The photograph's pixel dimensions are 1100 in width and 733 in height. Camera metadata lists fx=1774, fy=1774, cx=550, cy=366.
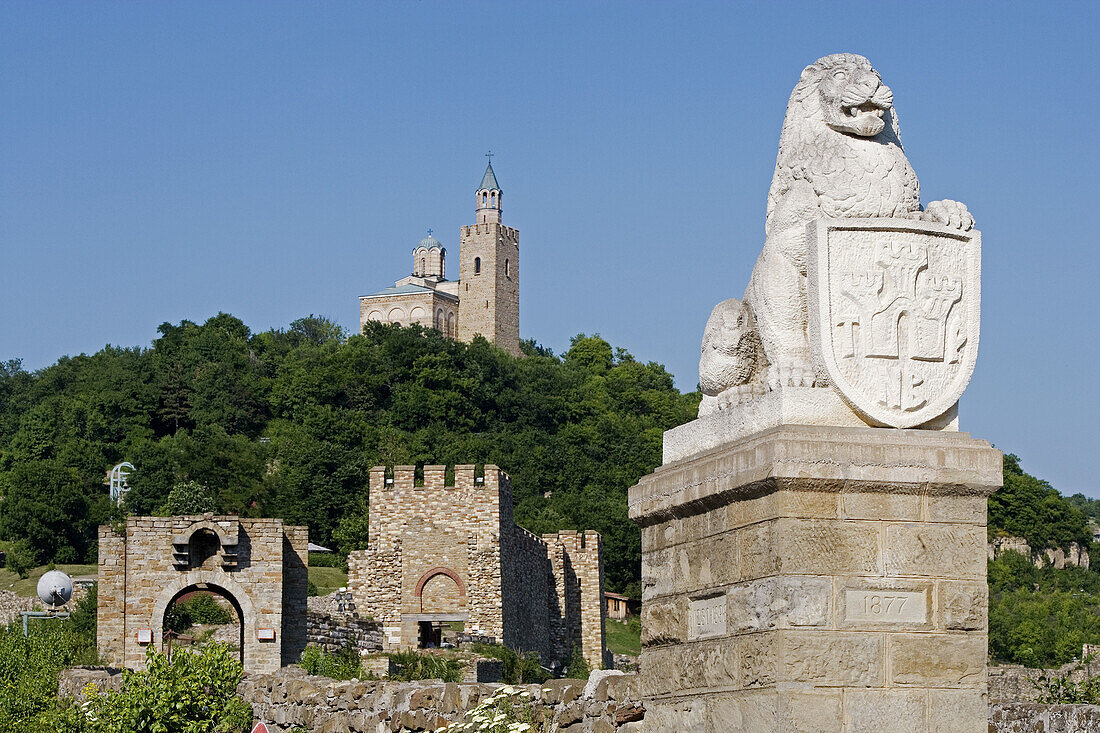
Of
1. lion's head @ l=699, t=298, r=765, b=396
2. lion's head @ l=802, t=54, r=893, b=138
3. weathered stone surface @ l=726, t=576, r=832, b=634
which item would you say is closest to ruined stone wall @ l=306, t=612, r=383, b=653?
lion's head @ l=699, t=298, r=765, b=396

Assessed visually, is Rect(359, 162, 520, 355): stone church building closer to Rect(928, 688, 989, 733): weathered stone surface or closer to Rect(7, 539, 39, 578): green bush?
Rect(7, 539, 39, 578): green bush

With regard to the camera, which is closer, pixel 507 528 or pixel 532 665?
pixel 532 665

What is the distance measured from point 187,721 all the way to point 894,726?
7582mm

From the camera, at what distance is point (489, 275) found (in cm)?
11181

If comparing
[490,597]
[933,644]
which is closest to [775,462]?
[933,644]

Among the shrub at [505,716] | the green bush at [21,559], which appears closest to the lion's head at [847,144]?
the shrub at [505,716]

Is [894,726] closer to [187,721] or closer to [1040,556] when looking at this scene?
[187,721]

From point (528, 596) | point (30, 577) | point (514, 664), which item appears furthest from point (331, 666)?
point (30, 577)

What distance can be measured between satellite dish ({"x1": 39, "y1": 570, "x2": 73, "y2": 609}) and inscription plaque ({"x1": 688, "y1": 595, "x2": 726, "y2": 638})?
16.3m

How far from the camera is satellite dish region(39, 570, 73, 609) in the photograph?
2083 cm

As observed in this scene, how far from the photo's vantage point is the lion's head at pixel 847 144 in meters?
5.59

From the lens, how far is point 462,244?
375ft

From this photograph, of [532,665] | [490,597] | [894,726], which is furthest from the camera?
[490,597]

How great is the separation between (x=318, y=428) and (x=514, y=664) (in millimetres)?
38442
